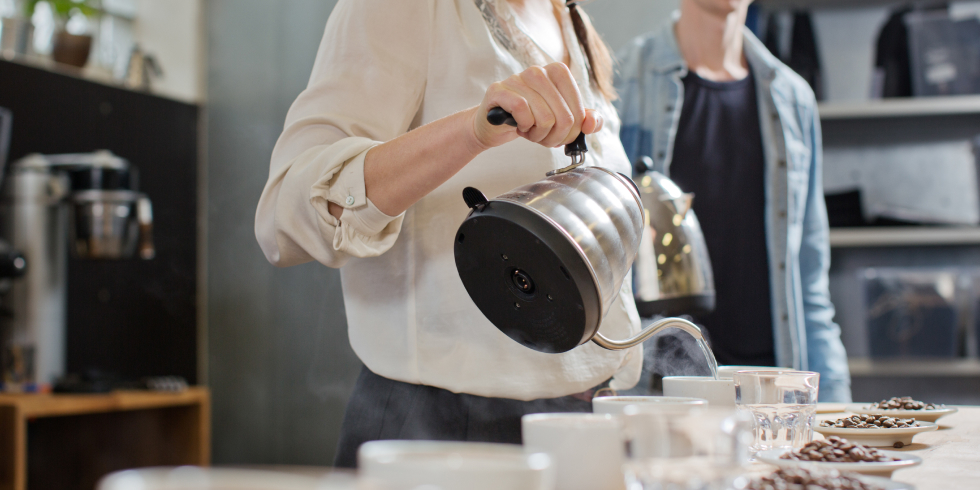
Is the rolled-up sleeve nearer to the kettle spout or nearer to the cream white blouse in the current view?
the cream white blouse

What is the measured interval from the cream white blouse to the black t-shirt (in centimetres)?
94

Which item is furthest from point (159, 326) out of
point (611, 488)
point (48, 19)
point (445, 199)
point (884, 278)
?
point (611, 488)

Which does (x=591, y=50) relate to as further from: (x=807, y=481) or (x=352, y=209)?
(x=807, y=481)

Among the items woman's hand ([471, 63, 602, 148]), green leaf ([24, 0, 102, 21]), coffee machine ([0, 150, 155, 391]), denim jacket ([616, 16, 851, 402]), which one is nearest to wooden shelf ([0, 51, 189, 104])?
green leaf ([24, 0, 102, 21])

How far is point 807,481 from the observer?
0.44m

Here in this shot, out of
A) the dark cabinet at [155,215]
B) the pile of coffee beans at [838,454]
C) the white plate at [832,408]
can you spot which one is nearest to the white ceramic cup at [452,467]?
the pile of coffee beans at [838,454]

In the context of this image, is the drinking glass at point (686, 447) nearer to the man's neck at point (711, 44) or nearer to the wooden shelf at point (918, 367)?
the man's neck at point (711, 44)

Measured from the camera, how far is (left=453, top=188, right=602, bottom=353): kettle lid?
1.89 feet

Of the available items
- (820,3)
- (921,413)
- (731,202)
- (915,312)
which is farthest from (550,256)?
(820,3)

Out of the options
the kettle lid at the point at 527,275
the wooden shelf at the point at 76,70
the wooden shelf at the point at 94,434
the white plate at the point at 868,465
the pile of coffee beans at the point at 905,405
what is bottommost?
the wooden shelf at the point at 94,434

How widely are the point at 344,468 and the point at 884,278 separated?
194 cm

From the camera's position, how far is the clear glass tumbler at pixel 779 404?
25.3 inches

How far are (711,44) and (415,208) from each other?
1.32m

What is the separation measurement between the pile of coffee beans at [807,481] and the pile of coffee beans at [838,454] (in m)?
0.08
